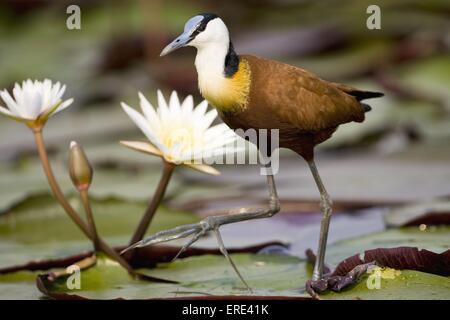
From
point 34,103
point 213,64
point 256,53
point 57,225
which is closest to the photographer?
point 213,64

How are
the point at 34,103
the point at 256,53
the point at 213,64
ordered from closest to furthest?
the point at 213,64
the point at 34,103
the point at 256,53

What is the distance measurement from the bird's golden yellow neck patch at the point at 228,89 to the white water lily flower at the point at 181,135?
0.13m

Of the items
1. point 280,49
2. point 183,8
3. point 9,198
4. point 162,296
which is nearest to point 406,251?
point 162,296

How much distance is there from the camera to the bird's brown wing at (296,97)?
1186 mm

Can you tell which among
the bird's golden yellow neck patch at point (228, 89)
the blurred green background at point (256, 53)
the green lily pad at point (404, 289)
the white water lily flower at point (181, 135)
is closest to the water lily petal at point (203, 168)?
the white water lily flower at point (181, 135)

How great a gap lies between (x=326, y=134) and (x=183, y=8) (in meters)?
2.66

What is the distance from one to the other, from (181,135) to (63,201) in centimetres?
20

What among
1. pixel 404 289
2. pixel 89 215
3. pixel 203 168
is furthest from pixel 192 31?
pixel 404 289

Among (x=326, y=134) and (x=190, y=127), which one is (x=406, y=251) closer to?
(x=326, y=134)

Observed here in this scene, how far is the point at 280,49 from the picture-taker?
3.01 m

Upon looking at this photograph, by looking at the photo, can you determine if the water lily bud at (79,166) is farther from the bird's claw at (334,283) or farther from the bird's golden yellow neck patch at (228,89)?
the bird's claw at (334,283)

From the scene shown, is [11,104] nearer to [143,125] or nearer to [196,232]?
[143,125]

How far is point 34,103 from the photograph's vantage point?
127cm

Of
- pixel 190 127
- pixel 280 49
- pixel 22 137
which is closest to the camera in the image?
pixel 190 127
